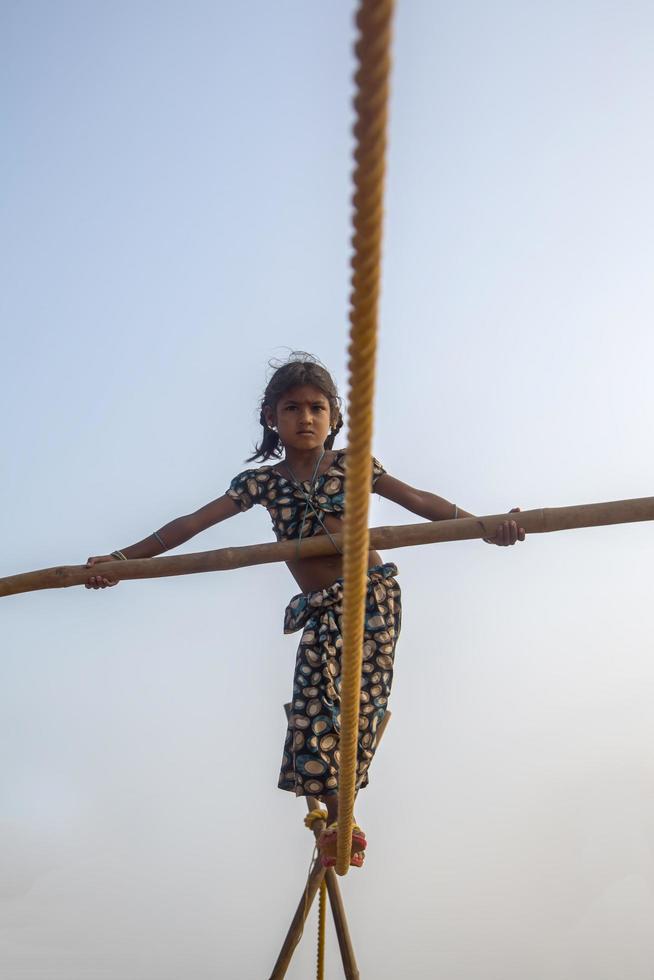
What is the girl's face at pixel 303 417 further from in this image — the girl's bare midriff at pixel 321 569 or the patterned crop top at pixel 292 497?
the girl's bare midriff at pixel 321 569

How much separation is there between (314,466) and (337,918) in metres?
1.71

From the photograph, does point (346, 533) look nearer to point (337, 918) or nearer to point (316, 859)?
point (316, 859)

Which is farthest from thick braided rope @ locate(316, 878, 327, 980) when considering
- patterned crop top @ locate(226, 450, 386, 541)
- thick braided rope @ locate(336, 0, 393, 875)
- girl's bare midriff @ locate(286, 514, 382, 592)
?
thick braided rope @ locate(336, 0, 393, 875)

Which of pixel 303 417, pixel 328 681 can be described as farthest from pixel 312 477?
pixel 328 681

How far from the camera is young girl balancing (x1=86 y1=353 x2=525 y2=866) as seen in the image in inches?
132

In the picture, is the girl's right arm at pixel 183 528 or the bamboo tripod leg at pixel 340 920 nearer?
the girl's right arm at pixel 183 528

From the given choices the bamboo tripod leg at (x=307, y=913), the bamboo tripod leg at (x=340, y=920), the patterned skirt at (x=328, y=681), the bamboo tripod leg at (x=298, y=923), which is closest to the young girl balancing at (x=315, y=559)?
the patterned skirt at (x=328, y=681)

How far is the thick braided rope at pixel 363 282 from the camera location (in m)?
1.03

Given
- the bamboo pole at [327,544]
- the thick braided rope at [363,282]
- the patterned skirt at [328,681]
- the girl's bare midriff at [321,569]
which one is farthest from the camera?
the girl's bare midriff at [321,569]

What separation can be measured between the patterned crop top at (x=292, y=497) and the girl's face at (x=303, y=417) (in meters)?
0.14

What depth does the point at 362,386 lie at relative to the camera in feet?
4.55

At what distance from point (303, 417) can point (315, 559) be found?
0.53 m

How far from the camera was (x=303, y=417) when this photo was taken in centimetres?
372

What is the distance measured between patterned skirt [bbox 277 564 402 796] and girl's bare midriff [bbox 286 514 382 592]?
0.10 feet
